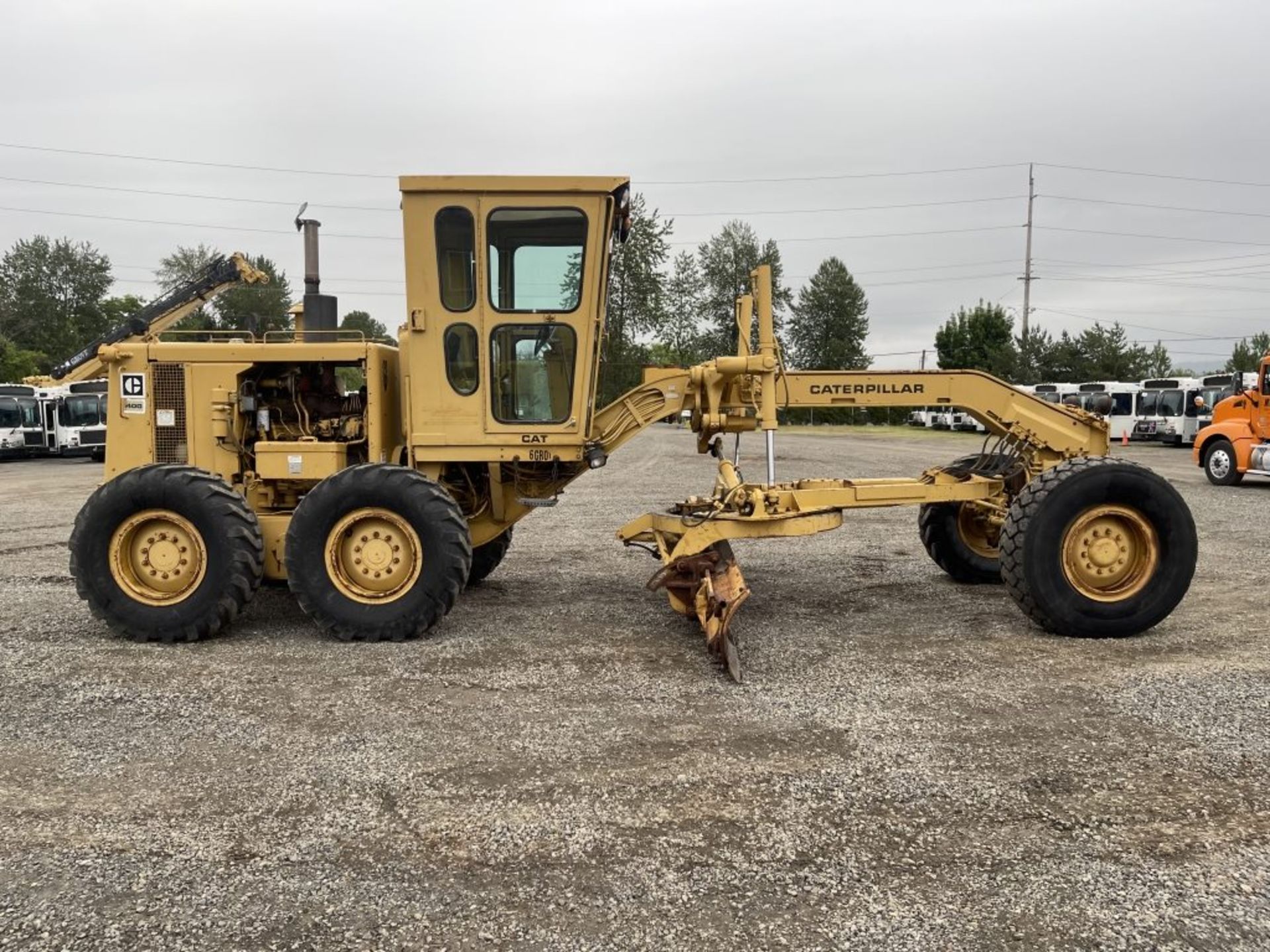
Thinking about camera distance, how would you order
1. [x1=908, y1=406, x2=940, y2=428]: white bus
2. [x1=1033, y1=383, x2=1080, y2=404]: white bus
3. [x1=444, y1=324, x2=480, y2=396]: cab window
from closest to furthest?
[x1=444, y1=324, x2=480, y2=396]: cab window < [x1=1033, y1=383, x2=1080, y2=404]: white bus < [x1=908, y1=406, x2=940, y2=428]: white bus

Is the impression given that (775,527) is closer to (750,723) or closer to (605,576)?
(750,723)

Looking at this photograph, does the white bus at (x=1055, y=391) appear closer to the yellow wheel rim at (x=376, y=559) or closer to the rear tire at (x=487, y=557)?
the rear tire at (x=487, y=557)

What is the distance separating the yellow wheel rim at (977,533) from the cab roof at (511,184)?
4.26 m

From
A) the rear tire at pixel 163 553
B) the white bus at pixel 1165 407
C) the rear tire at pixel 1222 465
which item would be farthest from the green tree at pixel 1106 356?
the rear tire at pixel 163 553

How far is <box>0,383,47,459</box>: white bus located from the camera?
2855cm

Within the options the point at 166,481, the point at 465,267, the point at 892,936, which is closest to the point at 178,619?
the point at 166,481

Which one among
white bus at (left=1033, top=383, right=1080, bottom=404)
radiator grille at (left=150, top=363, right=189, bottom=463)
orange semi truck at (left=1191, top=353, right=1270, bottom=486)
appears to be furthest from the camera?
white bus at (left=1033, top=383, right=1080, bottom=404)

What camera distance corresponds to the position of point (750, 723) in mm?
4570

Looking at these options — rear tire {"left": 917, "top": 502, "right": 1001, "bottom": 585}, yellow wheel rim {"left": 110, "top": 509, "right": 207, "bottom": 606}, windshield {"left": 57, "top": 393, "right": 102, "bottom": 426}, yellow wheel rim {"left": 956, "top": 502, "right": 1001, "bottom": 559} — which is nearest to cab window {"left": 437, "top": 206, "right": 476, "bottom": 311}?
yellow wheel rim {"left": 110, "top": 509, "right": 207, "bottom": 606}

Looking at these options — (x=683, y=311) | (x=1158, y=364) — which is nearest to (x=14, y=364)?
(x=683, y=311)

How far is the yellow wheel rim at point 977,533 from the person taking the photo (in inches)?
317

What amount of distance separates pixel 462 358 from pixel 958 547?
4.65 meters

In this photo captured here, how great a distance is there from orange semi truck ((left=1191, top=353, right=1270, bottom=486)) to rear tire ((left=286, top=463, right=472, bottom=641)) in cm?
1710

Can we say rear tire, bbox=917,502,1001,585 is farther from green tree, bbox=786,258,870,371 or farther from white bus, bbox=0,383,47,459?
green tree, bbox=786,258,870,371
